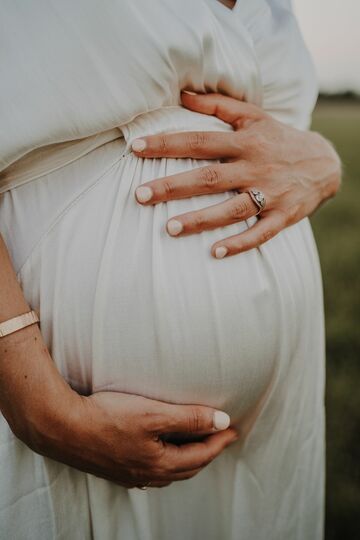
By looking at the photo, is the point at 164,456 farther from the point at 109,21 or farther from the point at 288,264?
the point at 109,21

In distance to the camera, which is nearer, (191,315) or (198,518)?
(191,315)

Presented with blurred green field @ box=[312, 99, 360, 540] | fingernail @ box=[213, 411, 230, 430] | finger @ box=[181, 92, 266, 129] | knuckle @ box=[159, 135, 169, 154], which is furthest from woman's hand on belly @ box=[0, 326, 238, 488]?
blurred green field @ box=[312, 99, 360, 540]

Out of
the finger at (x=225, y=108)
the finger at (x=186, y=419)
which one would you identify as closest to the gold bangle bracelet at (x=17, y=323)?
the finger at (x=186, y=419)

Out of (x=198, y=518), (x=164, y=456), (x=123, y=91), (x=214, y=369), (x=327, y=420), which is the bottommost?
(x=327, y=420)

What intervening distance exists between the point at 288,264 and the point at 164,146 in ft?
1.11

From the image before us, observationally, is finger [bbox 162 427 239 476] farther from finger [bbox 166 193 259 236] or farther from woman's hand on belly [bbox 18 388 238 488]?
finger [bbox 166 193 259 236]

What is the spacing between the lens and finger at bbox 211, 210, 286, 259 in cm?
100

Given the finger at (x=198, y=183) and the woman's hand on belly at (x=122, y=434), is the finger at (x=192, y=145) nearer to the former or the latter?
the finger at (x=198, y=183)

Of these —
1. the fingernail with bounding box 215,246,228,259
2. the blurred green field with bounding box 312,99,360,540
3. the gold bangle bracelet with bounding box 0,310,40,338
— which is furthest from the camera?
the blurred green field with bounding box 312,99,360,540

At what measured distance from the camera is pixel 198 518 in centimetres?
125

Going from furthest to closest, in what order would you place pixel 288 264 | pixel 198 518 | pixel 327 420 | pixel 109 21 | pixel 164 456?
1. pixel 327 420
2. pixel 198 518
3. pixel 288 264
4. pixel 164 456
5. pixel 109 21

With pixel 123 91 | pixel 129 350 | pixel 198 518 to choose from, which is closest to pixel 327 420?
pixel 198 518

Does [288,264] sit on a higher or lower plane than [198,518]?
higher

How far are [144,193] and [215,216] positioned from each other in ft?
0.45
